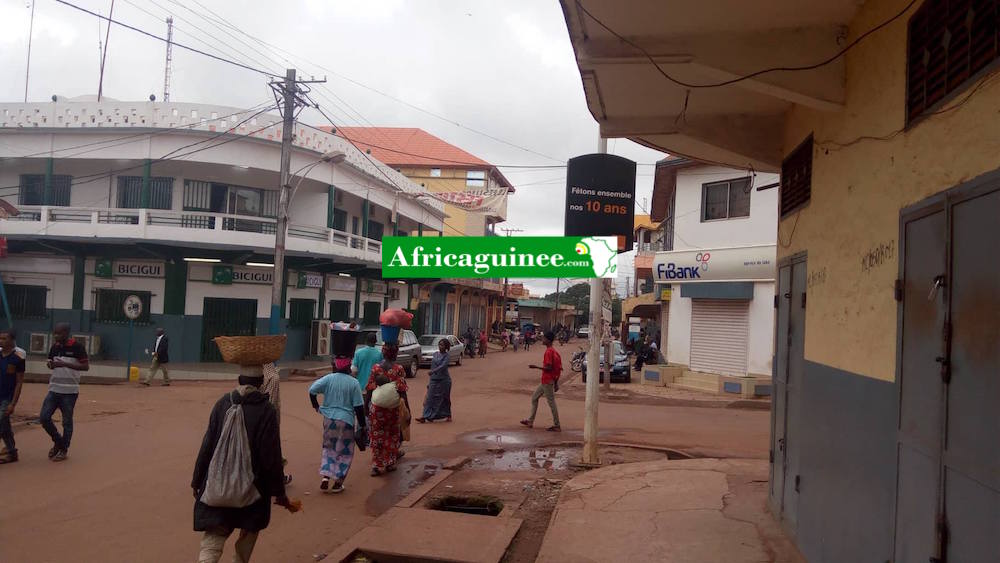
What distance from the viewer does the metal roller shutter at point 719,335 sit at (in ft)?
66.0

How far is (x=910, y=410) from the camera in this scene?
3.36 meters

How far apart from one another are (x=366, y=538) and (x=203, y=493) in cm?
188

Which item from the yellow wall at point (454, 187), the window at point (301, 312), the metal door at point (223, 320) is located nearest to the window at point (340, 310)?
the window at point (301, 312)

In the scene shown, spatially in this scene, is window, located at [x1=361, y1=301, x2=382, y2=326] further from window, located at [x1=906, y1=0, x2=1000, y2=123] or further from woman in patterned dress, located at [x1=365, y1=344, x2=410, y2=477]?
window, located at [x1=906, y1=0, x2=1000, y2=123]

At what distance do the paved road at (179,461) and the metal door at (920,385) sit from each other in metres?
4.43

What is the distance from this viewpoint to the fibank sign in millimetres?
19281

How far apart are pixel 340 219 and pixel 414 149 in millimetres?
24600

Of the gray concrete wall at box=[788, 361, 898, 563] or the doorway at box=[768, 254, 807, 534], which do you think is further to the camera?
the doorway at box=[768, 254, 807, 534]

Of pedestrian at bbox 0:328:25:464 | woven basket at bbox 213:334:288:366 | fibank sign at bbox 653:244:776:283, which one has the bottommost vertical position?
pedestrian at bbox 0:328:25:464

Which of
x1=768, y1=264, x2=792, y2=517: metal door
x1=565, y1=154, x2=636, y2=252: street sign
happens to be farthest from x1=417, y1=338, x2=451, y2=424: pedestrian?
x1=768, y1=264, x2=792, y2=517: metal door

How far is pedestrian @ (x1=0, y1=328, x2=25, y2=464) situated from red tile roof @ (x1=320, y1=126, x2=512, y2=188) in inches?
1704

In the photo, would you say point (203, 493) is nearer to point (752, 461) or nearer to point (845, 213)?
point (845, 213)

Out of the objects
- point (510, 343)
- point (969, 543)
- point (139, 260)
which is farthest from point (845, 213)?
point (510, 343)

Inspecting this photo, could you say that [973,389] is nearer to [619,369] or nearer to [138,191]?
[619,369]
